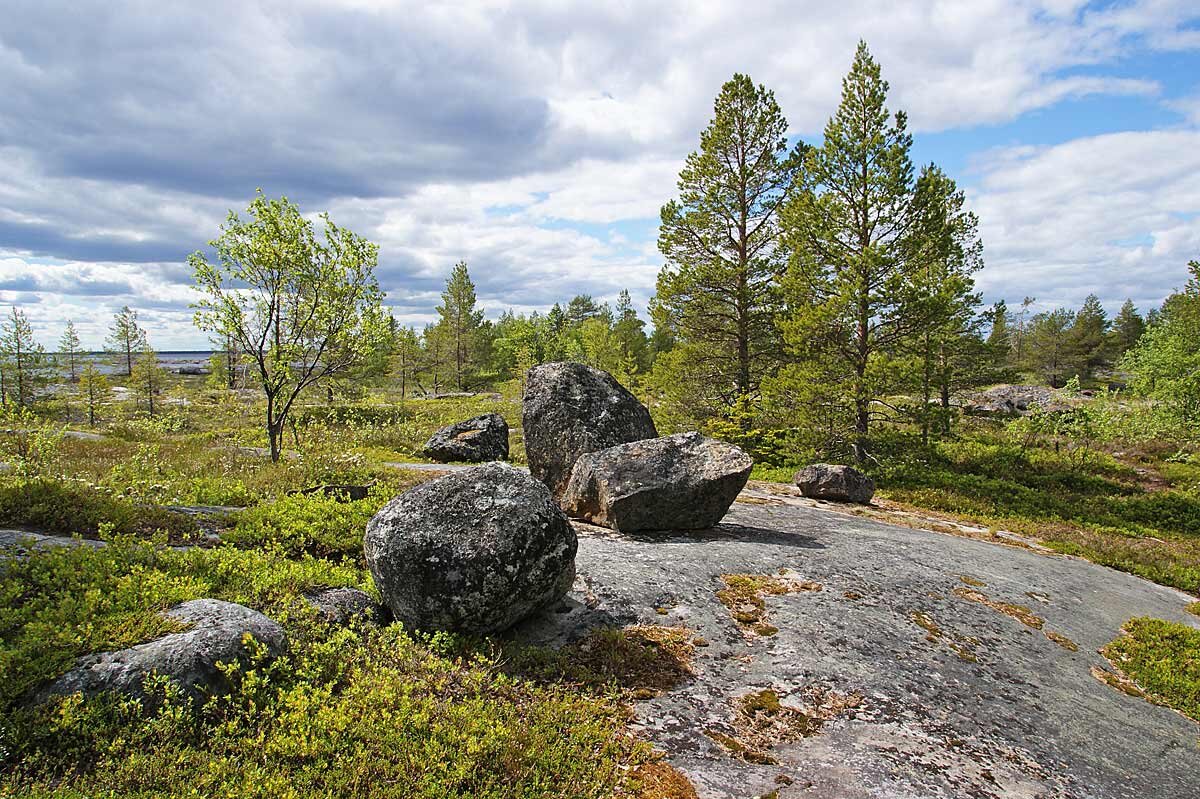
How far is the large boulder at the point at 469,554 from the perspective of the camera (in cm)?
674

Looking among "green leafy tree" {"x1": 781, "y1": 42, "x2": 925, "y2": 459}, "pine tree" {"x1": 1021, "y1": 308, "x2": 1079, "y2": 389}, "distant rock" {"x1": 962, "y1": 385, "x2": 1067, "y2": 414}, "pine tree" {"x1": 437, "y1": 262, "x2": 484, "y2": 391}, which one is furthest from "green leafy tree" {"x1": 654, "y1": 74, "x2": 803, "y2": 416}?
"pine tree" {"x1": 1021, "y1": 308, "x2": 1079, "y2": 389}

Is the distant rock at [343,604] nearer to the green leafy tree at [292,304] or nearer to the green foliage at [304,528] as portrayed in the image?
the green foliage at [304,528]

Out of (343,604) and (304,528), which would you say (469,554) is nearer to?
(343,604)

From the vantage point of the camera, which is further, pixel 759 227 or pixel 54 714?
pixel 759 227

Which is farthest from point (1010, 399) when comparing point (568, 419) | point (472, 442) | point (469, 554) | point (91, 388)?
point (91, 388)

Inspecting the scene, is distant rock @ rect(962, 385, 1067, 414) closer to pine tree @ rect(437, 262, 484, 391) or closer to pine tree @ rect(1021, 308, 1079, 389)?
pine tree @ rect(1021, 308, 1079, 389)

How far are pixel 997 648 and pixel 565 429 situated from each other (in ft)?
31.3

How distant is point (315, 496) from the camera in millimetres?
11531

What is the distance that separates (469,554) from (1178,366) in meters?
33.4

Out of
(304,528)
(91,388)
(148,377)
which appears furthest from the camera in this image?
(148,377)

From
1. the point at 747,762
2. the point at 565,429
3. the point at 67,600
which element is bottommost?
the point at 747,762

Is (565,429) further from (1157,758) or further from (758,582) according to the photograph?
(1157,758)

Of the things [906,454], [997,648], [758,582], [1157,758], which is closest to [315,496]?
[758,582]

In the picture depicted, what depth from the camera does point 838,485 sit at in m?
17.4
